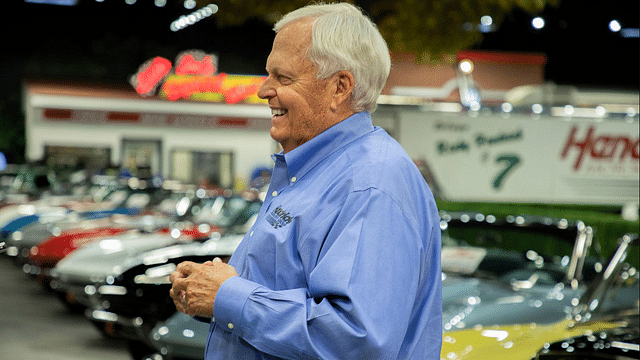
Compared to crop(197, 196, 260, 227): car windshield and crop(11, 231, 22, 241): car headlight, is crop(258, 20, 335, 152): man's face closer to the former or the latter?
crop(197, 196, 260, 227): car windshield

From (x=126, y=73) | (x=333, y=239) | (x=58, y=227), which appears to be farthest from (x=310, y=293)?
(x=126, y=73)

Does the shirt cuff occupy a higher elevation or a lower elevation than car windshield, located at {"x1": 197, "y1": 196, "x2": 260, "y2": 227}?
higher

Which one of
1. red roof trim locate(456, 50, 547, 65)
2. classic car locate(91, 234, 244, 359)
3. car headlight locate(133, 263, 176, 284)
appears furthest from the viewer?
red roof trim locate(456, 50, 547, 65)

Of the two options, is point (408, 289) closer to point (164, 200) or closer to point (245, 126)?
point (164, 200)

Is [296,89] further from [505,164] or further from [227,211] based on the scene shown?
[505,164]

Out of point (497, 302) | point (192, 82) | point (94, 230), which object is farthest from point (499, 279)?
point (192, 82)

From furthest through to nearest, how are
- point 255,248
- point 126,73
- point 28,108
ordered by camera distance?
1. point 126,73
2. point 28,108
3. point 255,248

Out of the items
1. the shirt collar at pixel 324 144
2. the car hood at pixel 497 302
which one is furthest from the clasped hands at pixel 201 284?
the car hood at pixel 497 302

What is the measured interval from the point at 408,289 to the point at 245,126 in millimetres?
24918

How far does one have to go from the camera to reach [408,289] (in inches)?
56.9

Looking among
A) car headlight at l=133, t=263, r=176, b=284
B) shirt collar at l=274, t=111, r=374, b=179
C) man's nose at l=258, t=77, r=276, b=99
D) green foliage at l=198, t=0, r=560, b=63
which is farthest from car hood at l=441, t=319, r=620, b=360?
green foliage at l=198, t=0, r=560, b=63

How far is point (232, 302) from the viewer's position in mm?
1473

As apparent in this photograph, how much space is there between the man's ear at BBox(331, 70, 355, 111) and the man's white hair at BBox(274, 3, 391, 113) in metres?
0.01

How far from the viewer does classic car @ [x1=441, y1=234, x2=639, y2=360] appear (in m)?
Answer: 2.85
